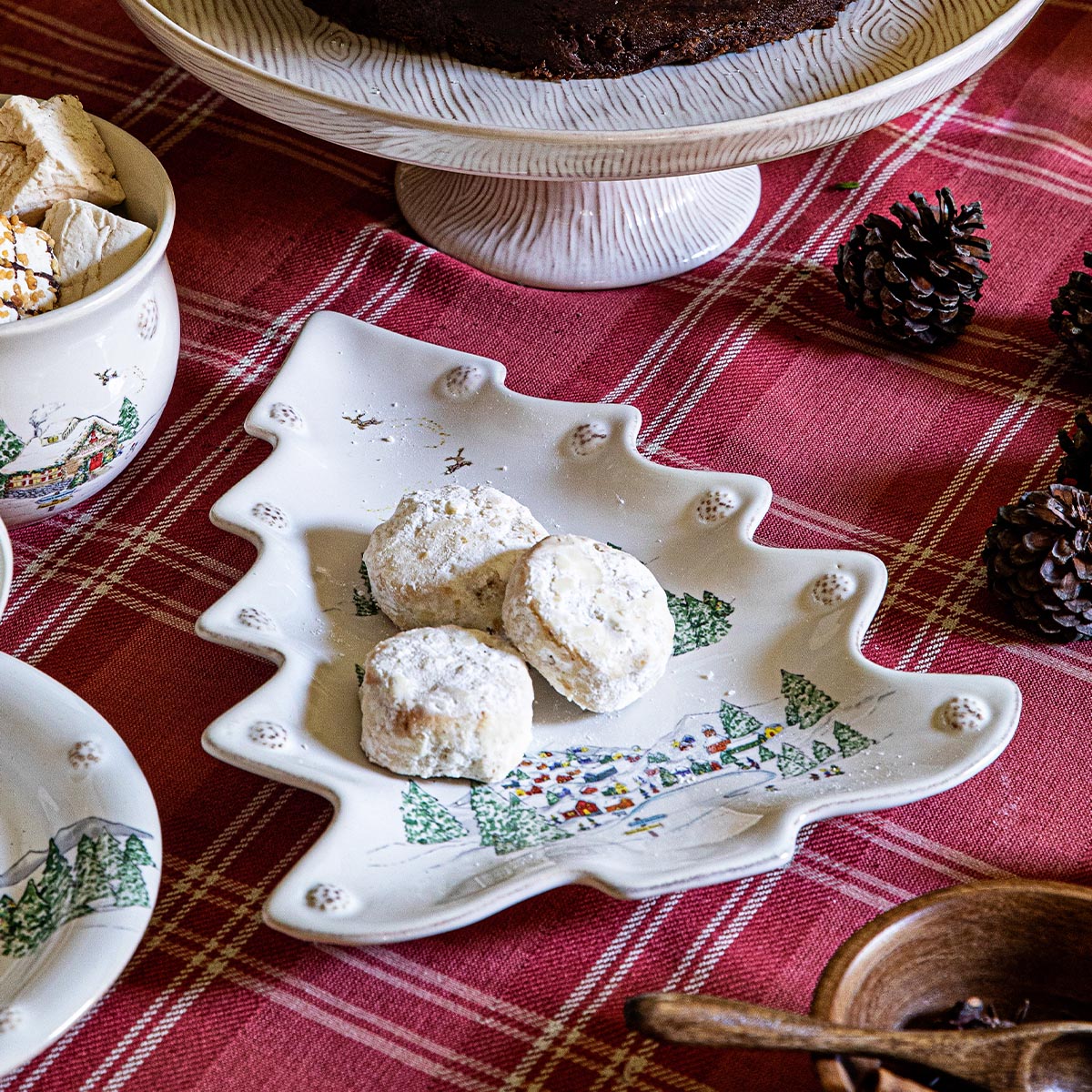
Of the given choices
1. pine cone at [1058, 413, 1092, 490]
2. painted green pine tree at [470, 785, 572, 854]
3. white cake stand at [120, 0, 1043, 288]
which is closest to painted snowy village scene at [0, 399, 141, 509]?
white cake stand at [120, 0, 1043, 288]

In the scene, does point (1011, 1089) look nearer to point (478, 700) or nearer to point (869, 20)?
point (478, 700)

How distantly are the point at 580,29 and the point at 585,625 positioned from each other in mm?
386

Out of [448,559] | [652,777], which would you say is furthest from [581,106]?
[652,777]

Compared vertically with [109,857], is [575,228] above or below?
above

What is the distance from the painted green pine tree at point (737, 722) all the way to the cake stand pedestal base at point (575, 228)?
41 cm

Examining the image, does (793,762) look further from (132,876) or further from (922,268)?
(922,268)

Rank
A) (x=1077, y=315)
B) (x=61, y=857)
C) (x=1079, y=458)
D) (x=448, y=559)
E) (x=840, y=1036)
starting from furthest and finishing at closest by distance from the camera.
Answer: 1. (x=1077, y=315)
2. (x=1079, y=458)
3. (x=448, y=559)
4. (x=61, y=857)
5. (x=840, y=1036)

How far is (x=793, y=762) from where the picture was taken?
623 mm

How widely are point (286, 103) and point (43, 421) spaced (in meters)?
0.23

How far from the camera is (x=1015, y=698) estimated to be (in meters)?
0.62

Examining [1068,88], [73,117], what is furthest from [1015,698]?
[1068,88]

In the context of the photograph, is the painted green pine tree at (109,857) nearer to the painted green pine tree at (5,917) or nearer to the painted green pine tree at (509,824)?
the painted green pine tree at (5,917)

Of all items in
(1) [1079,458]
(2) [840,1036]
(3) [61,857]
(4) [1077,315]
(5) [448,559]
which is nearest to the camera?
(2) [840,1036]

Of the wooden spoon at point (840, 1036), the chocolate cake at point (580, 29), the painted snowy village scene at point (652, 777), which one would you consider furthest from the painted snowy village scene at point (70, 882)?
the chocolate cake at point (580, 29)
